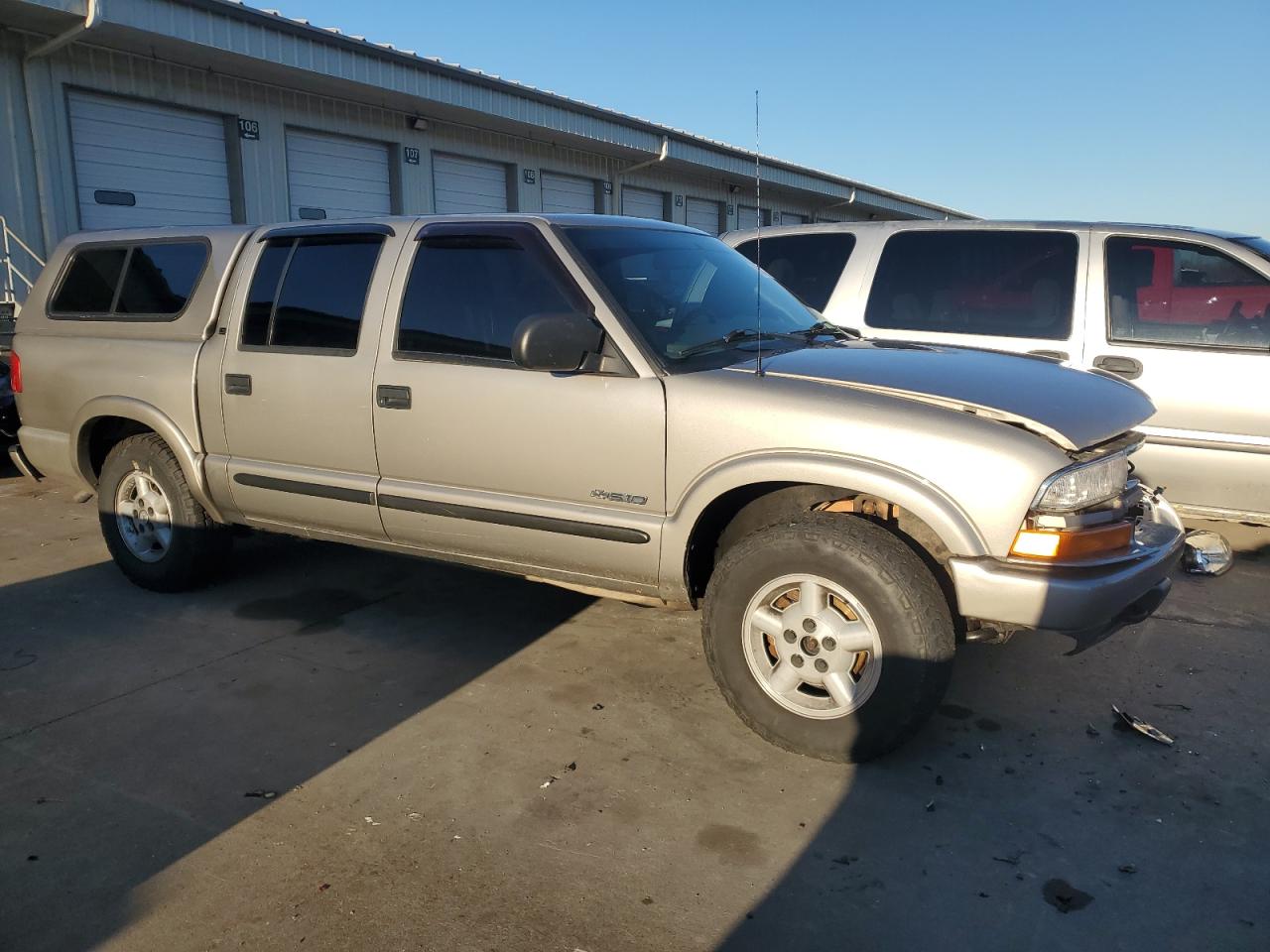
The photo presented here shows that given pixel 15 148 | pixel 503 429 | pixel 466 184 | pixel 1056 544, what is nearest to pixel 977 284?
Result: pixel 1056 544

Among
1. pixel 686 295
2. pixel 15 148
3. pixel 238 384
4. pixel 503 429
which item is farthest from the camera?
pixel 15 148

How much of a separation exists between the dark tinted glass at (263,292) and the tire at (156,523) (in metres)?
0.88

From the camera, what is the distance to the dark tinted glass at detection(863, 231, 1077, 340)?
17.7 feet

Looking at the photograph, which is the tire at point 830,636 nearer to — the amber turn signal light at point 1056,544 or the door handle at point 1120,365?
the amber turn signal light at point 1056,544

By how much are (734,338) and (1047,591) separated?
5.22ft

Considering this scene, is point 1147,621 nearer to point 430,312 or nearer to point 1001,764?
point 1001,764

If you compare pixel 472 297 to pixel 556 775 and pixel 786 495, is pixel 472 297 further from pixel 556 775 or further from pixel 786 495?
pixel 556 775

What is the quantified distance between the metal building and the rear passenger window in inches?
222

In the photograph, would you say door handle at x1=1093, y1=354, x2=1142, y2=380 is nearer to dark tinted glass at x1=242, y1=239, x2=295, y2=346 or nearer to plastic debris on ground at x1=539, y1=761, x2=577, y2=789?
plastic debris on ground at x1=539, y1=761, x2=577, y2=789

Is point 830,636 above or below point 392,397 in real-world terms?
below

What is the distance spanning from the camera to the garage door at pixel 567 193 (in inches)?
692

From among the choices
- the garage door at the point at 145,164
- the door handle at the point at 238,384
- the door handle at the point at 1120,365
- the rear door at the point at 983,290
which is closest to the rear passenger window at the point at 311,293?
the door handle at the point at 238,384

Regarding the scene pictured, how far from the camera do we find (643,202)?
2048cm

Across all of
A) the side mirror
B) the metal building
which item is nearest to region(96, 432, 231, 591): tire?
the side mirror
